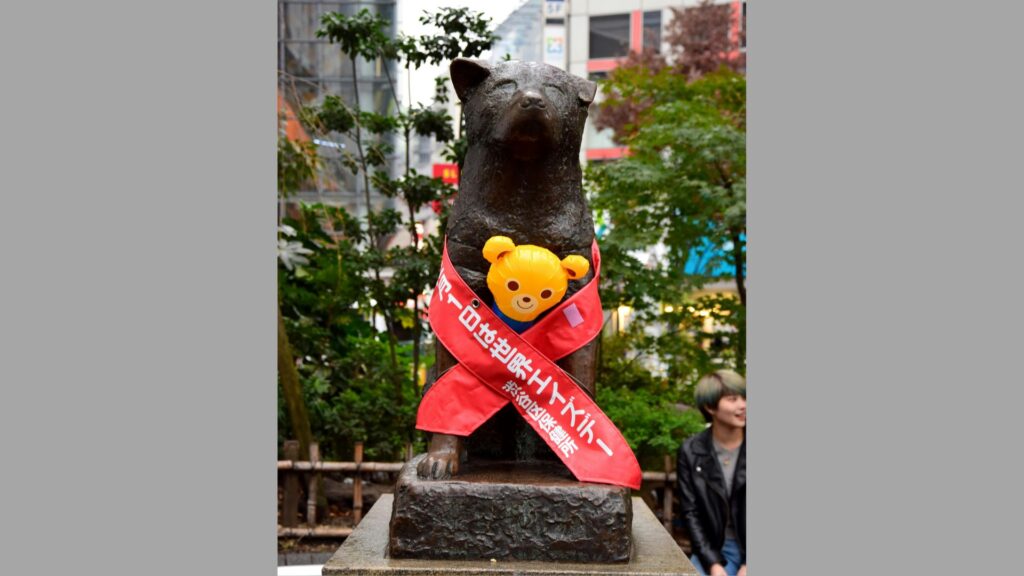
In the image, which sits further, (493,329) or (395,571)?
(493,329)

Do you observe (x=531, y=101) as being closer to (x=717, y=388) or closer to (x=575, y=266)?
(x=575, y=266)

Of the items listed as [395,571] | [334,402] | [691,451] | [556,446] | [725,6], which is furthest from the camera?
[725,6]

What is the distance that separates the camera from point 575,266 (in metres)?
2.96

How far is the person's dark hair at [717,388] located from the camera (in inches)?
145

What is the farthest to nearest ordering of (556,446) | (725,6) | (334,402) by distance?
(725,6)
(334,402)
(556,446)

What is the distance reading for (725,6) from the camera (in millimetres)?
8977

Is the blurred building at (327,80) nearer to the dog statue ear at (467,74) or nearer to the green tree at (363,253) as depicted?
the green tree at (363,253)

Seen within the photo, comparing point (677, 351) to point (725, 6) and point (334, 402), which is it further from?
point (725, 6)

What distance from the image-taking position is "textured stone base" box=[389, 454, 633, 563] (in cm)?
279

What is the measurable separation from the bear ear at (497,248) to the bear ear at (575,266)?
220mm

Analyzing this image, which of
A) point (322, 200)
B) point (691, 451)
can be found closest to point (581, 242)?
point (691, 451)

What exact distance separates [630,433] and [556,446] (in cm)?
238

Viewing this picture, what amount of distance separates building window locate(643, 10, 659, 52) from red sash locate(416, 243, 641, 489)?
6.56 metres

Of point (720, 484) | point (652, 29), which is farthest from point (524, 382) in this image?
point (652, 29)
